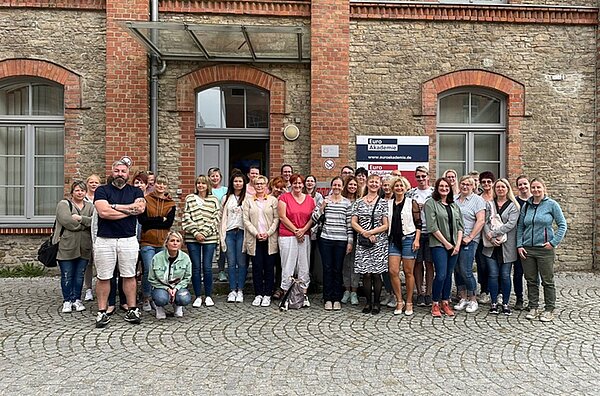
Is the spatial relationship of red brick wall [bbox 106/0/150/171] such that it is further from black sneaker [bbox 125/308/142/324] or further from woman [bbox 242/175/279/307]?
black sneaker [bbox 125/308/142/324]

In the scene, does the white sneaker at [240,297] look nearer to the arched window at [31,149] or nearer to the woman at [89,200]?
the woman at [89,200]

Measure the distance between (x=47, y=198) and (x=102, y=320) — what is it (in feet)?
Answer: 15.4

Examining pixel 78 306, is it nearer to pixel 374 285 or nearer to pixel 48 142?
pixel 374 285

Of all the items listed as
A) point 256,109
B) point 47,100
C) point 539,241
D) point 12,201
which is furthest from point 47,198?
point 539,241

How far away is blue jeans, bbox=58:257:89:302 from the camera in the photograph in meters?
6.33

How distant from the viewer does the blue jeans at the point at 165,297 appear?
5.83 metres

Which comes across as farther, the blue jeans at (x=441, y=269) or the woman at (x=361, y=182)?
the woman at (x=361, y=182)

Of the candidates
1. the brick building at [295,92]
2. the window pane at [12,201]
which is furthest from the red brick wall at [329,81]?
the window pane at [12,201]

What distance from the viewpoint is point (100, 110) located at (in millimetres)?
9000

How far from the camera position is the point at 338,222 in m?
6.48

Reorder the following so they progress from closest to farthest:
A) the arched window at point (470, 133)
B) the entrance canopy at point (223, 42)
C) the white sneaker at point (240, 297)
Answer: the white sneaker at point (240, 297) → the entrance canopy at point (223, 42) → the arched window at point (470, 133)

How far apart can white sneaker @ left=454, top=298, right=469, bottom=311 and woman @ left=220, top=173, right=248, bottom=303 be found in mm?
2971

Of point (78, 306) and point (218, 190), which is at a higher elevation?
point (218, 190)

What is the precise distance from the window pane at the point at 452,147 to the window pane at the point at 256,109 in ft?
11.8
